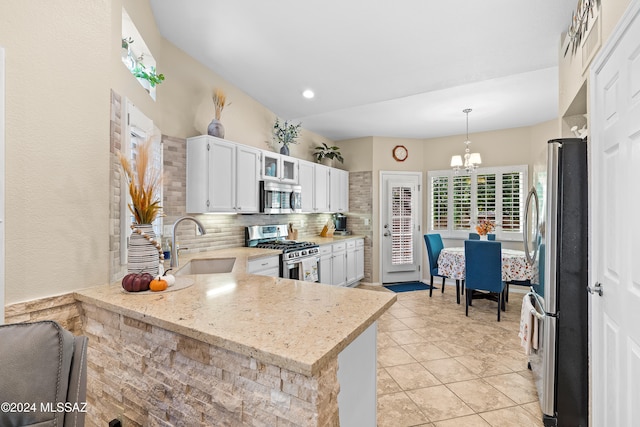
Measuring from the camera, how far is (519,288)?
16.7 feet

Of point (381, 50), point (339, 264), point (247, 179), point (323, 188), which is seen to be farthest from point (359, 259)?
point (381, 50)

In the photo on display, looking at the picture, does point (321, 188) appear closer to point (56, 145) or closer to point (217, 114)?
point (217, 114)

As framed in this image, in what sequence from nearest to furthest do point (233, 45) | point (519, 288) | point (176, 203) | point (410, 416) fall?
point (410, 416) < point (233, 45) < point (176, 203) < point (519, 288)

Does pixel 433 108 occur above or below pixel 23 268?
above

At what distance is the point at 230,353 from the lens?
1006mm

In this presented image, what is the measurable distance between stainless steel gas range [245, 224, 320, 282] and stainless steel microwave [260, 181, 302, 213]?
34cm

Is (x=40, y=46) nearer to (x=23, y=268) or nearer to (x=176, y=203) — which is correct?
(x=23, y=268)

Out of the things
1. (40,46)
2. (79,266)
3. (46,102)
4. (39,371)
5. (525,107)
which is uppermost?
(525,107)

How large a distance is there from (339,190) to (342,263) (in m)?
1.39

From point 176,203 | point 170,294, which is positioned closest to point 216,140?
point 176,203

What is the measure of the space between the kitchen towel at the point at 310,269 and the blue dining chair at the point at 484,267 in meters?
1.93

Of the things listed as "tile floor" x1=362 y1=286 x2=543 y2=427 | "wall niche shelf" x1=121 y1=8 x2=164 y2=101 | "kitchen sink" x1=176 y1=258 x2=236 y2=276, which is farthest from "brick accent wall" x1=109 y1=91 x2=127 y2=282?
"tile floor" x1=362 y1=286 x2=543 y2=427

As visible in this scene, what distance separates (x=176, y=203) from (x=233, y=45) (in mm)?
1570

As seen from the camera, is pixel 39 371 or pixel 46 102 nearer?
pixel 39 371
